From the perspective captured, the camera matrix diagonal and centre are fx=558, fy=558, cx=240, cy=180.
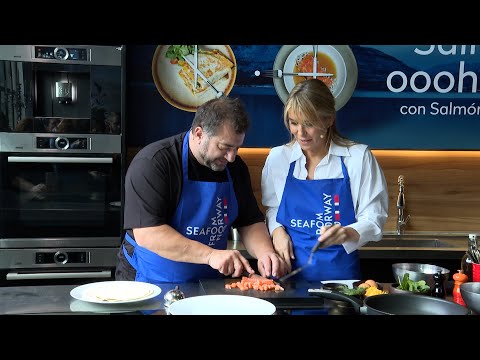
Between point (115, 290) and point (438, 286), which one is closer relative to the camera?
point (115, 290)

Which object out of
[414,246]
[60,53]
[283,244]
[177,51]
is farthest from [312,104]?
[414,246]

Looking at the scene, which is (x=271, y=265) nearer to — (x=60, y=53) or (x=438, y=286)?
(x=438, y=286)

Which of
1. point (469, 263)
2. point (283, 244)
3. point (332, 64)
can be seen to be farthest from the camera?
point (332, 64)

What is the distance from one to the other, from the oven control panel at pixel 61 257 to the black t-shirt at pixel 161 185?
3.96ft

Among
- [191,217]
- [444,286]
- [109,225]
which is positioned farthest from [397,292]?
[109,225]

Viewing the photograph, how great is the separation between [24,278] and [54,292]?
1734 mm

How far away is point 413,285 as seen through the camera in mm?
2148

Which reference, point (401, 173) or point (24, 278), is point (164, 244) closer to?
point (24, 278)

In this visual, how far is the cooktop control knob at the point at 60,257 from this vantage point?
379cm

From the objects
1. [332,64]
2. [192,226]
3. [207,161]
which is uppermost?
[332,64]

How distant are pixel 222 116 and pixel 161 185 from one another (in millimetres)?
403

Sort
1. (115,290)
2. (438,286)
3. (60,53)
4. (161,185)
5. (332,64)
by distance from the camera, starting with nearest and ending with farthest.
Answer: (115,290) < (438,286) < (161,185) < (60,53) < (332,64)

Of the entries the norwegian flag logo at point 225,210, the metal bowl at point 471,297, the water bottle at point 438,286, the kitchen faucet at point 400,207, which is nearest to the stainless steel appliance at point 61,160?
the norwegian flag logo at point 225,210

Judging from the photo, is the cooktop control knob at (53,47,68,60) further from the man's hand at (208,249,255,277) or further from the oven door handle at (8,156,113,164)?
the man's hand at (208,249,255,277)
